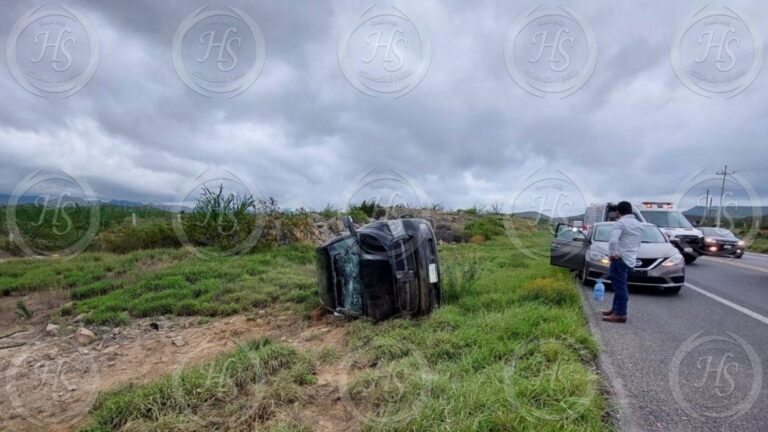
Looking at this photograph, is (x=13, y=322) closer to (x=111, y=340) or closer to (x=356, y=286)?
(x=111, y=340)

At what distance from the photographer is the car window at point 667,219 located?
40.8 ft

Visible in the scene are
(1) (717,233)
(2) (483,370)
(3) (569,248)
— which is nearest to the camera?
(2) (483,370)

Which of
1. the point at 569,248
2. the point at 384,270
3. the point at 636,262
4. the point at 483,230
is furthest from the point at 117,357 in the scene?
the point at 483,230

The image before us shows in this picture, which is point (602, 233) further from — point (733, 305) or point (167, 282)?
point (167, 282)

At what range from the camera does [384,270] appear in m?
4.25

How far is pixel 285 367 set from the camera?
11.4 feet

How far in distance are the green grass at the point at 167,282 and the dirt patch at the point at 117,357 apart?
37cm

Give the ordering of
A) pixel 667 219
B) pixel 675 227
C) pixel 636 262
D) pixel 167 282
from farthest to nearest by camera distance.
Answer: pixel 667 219
pixel 675 227
pixel 167 282
pixel 636 262

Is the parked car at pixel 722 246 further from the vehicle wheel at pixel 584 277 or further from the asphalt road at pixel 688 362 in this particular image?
the vehicle wheel at pixel 584 277

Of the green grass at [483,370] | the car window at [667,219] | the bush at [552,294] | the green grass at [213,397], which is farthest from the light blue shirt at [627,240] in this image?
the car window at [667,219]

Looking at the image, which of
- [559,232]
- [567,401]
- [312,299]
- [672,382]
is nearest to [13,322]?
[312,299]

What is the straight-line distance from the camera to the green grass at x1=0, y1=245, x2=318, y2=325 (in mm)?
5770

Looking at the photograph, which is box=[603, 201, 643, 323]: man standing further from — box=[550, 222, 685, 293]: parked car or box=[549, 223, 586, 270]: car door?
box=[549, 223, 586, 270]: car door

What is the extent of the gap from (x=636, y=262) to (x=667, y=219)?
844 cm
